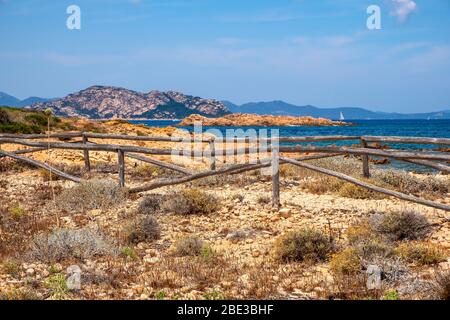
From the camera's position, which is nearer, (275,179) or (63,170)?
(275,179)

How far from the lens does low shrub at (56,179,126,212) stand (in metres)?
10.6

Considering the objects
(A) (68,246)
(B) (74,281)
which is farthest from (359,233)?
(A) (68,246)

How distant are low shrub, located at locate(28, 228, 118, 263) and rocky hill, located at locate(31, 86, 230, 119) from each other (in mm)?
142336

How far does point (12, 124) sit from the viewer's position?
28.2 m

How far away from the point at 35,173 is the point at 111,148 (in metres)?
4.42

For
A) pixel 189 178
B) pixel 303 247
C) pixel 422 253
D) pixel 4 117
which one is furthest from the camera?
pixel 4 117

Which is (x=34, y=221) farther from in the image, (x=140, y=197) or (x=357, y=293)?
(x=357, y=293)

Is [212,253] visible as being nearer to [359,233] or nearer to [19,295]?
[359,233]

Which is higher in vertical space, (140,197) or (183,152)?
(183,152)

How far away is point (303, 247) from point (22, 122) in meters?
27.1

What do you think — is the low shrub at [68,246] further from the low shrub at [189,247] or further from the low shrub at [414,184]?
the low shrub at [414,184]

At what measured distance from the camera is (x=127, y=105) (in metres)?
182

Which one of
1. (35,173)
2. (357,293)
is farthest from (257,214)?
(35,173)

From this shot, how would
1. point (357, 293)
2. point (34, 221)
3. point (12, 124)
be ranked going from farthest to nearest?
point (12, 124) < point (34, 221) < point (357, 293)
